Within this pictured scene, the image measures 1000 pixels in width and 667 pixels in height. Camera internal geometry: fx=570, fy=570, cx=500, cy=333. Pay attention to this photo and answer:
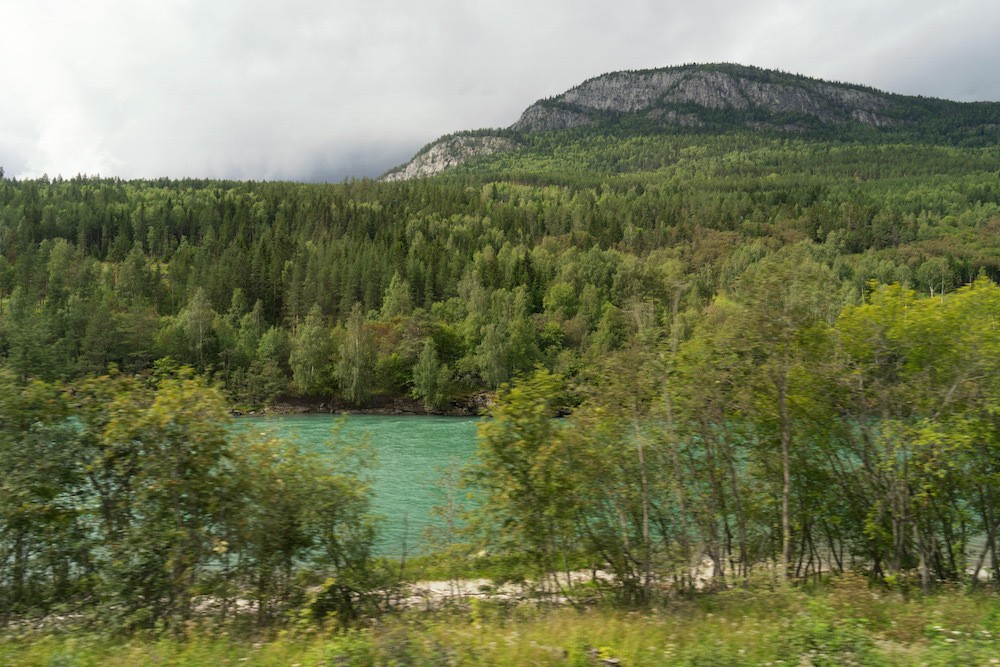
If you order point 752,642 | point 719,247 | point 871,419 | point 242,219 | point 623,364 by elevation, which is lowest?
point 752,642

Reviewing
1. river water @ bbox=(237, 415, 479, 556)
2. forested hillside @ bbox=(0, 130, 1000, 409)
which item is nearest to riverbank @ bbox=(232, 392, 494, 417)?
forested hillside @ bbox=(0, 130, 1000, 409)

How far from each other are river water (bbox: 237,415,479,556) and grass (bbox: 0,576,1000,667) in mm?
4934

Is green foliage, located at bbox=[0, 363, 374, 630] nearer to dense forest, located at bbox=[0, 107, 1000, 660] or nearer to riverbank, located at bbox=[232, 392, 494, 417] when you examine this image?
dense forest, located at bbox=[0, 107, 1000, 660]

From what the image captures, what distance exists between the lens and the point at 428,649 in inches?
340

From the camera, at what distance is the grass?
8344mm

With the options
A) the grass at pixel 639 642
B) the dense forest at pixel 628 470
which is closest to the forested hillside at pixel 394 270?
the dense forest at pixel 628 470

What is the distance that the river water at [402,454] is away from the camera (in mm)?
16656

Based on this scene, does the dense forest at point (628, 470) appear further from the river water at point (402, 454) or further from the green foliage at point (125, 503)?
the river water at point (402, 454)

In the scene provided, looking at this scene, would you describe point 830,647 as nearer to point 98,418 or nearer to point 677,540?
point 677,540

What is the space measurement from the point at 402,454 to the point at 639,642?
39092mm

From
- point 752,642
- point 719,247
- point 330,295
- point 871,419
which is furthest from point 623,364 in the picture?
point 719,247

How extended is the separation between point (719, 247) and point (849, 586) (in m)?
142

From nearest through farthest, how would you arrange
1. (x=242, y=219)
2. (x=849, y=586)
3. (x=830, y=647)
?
(x=830, y=647) < (x=849, y=586) < (x=242, y=219)

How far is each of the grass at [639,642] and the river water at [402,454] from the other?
4934 mm
